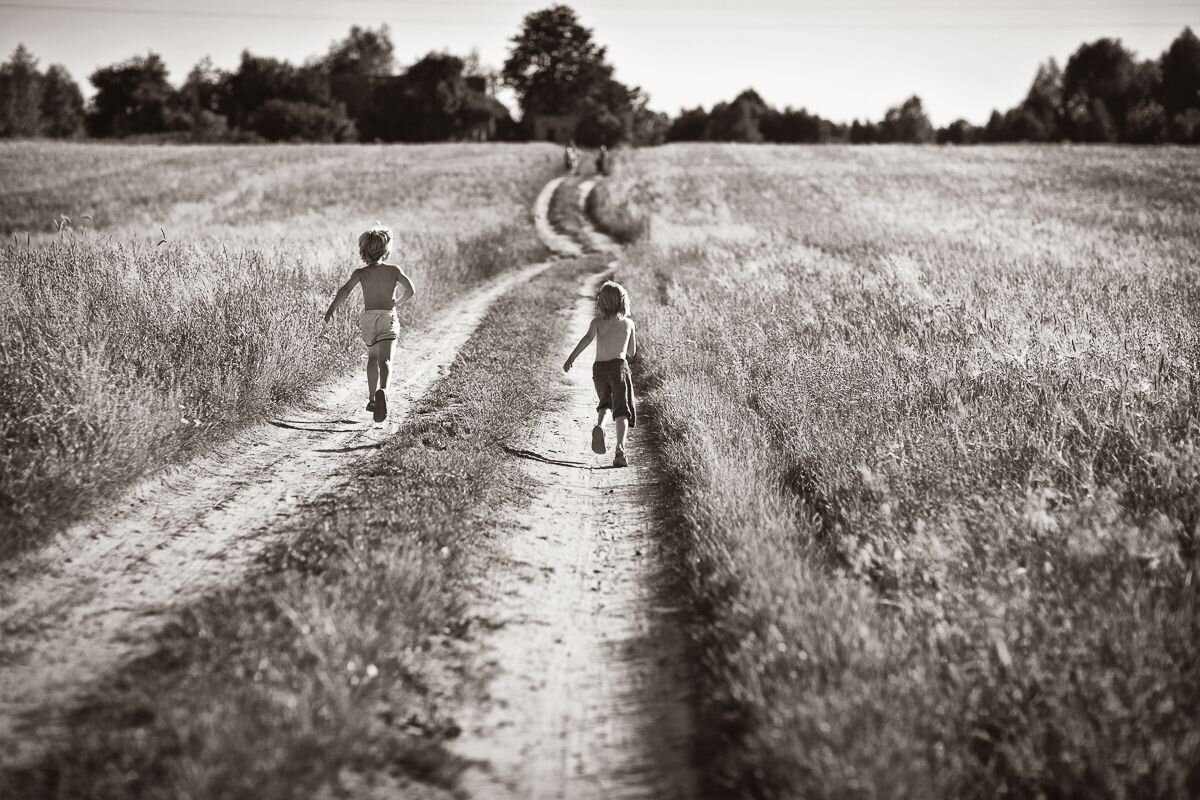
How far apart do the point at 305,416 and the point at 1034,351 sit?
7.36 m

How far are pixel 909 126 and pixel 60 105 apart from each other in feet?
417

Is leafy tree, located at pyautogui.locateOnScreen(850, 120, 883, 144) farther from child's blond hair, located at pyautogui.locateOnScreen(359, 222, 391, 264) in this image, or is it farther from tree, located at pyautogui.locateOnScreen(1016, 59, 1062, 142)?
child's blond hair, located at pyautogui.locateOnScreen(359, 222, 391, 264)

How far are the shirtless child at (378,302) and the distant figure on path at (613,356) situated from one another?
1.88 m

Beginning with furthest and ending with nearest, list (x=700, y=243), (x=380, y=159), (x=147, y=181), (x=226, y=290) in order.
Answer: (x=380, y=159) < (x=147, y=181) < (x=700, y=243) < (x=226, y=290)

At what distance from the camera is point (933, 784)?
108 inches

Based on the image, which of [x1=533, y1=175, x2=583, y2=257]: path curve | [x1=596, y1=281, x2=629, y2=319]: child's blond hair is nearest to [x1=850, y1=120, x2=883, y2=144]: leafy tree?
[x1=533, y1=175, x2=583, y2=257]: path curve

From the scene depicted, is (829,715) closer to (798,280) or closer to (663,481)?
(663,481)

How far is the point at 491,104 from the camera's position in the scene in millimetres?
77750

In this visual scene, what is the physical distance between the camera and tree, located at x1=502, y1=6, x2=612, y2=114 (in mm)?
80812

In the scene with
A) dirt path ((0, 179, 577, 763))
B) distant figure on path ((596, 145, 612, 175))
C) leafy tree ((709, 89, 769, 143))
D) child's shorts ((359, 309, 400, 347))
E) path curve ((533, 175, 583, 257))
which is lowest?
dirt path ((0, 179, 577, 763))

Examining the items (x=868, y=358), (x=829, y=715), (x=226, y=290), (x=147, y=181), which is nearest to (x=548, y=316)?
(x=226, y=290)

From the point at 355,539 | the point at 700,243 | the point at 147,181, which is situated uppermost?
the point at 147,181

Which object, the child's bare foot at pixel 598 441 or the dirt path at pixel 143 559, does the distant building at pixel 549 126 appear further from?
the child's bare foot at pixel 598 441

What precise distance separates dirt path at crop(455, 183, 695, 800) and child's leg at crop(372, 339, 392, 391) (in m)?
2.11
